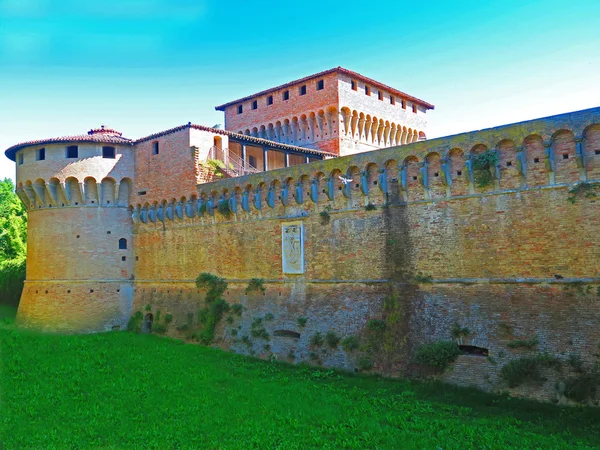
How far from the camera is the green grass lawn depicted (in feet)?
35.9

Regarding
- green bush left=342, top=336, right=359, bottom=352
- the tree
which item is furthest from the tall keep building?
the tree

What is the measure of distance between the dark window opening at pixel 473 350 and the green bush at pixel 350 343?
10.5ft

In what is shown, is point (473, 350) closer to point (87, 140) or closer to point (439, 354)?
point (439, 354)

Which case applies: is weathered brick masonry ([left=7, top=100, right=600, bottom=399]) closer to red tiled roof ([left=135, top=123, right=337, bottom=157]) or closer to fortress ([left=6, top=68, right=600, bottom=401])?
fortress ([left=6, top=68, right=600, bottom=401])

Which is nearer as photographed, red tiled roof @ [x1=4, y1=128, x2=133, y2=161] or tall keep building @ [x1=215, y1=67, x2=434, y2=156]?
red tiled roof @ [x1=4, y1=128, x2=133, y2=161]

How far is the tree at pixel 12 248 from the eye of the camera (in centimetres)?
3042

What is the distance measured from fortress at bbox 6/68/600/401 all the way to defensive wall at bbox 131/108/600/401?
0.05 meters

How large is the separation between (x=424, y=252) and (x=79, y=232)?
1670 cm

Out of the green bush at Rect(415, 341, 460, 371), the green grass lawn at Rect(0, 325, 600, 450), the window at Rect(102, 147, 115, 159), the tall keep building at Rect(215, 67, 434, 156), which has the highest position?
the tall keep building at Rect(215, 67, 434, 156)

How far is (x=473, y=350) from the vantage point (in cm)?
1422

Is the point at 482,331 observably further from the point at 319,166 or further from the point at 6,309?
the point at 6,309

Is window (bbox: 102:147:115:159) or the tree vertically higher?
window (bbox: 102:147:115:159)

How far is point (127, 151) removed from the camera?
2578cm

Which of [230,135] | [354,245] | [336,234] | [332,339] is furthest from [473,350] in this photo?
[230,135]
